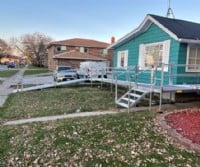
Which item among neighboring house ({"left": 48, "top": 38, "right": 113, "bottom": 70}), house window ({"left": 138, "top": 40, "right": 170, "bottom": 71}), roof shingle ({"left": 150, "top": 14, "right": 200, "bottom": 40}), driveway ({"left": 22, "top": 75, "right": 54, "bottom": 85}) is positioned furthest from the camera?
neighboring house ({"left": 48, "top": 38, "right": 113, "bottom": 70})

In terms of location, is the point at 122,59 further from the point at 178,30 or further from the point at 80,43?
the point at 80,43

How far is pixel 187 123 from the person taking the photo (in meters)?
6.26

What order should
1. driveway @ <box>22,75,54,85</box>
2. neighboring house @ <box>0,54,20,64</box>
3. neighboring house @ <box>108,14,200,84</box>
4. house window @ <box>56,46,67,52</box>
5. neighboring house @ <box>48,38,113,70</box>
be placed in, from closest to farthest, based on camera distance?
neighboring house @ <box>108,14,200,84</box> → driveway @ <box>22,75,54,85</box> → neighboring house @ <box>48,38,113,70</box> → house window @ <box>56,46,67,52</box> → neighboring house @ <box>0,54,20,64</box>

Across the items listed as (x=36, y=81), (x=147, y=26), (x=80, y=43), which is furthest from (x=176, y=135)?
(x=80, y=43)

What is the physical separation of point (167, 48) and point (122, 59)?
4.84 meters

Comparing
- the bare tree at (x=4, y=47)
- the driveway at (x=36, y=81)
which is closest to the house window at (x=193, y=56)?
the driveway at (x=36, y=81)

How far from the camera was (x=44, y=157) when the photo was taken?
4.49 meters

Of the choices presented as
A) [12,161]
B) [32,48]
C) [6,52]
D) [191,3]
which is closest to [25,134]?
[12,161]

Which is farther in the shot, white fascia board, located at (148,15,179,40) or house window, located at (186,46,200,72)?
house window, located at (186,46,200,72)

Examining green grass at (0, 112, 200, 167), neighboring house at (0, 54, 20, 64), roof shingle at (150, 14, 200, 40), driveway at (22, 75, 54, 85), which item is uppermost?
roof shingle at (150, 14, 200, 40)

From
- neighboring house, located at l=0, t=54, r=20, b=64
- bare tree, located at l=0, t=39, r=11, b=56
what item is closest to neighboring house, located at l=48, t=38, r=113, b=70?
bare tree, located at l=0, t=39, r=11, b=56

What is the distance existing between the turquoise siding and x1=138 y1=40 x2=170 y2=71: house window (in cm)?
24

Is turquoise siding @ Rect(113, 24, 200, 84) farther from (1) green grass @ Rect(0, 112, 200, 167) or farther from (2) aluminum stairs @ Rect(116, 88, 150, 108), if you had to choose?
(1) green grass @ Rect(0, 112, 200, 167)

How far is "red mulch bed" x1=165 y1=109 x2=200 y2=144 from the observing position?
5.36m
